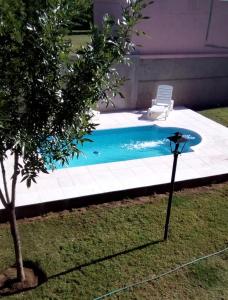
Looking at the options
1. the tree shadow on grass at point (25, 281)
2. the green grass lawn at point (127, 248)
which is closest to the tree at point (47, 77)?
the tree shadow on grass at point (25, 281)

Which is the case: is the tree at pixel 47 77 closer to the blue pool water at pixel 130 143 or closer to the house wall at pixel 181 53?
the blue pool water at pixel 130 143

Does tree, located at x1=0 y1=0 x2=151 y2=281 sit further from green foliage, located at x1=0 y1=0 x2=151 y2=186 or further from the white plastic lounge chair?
the white plastic lounge chair

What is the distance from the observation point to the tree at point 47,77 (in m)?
4.09

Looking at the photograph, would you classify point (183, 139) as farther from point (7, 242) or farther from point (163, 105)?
point (163, 105)

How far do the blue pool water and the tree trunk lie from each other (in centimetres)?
582

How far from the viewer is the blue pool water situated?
12242mm

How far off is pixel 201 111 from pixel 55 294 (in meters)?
11.8

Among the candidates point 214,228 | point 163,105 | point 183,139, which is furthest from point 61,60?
point 163,105

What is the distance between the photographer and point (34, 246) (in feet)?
23.4

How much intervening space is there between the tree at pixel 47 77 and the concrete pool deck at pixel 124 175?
3598 mm

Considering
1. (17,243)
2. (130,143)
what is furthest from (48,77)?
(130,143)

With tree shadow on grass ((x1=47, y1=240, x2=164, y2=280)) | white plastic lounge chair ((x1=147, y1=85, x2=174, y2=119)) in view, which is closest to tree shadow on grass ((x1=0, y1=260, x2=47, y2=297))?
tree shadow on grass ((x1=47, y1=240, x2=164, y2=280))

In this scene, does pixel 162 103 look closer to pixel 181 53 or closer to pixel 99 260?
pixel 181 53

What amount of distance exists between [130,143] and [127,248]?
6373 millimetres
